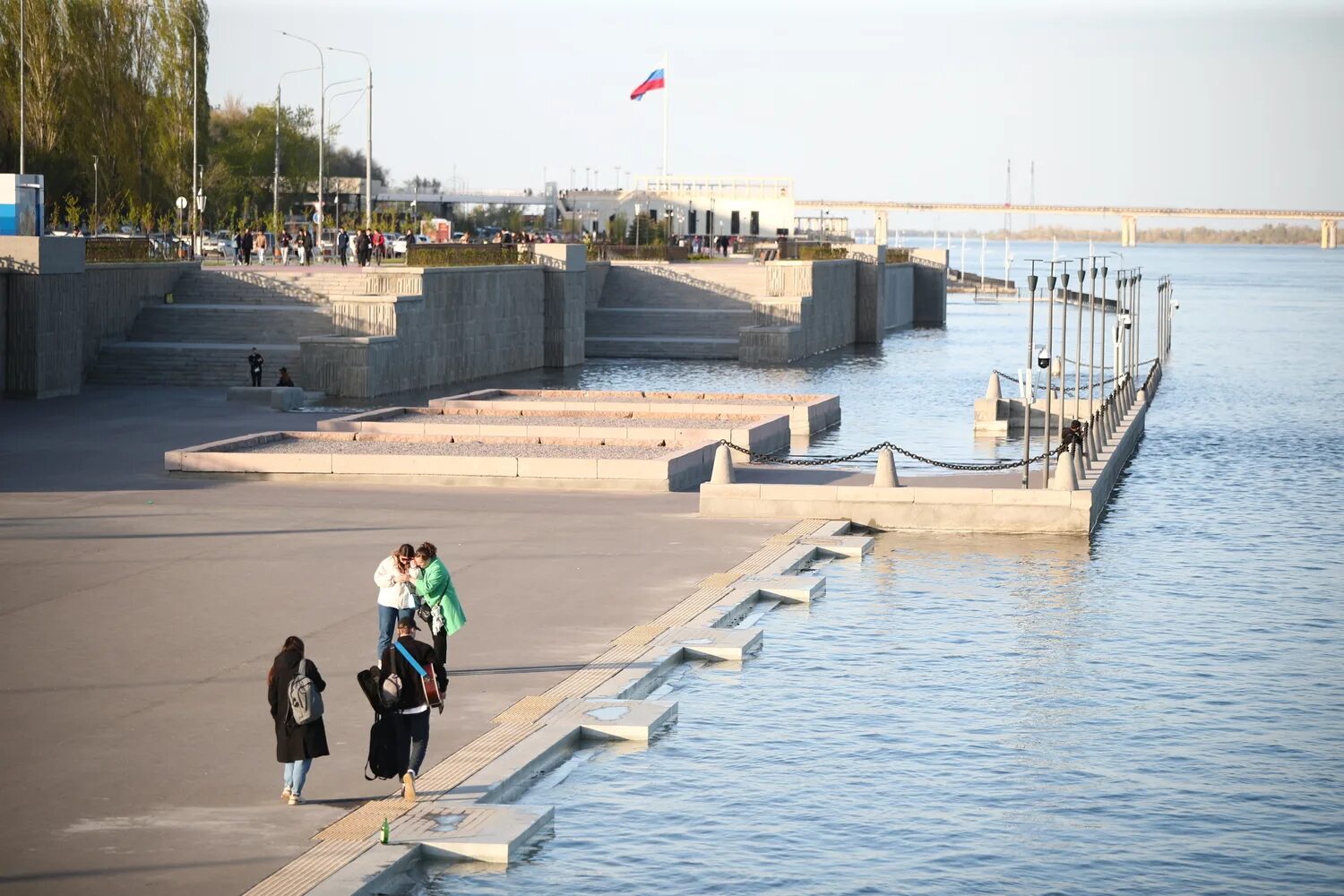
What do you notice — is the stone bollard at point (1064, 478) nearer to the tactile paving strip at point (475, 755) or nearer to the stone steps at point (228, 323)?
the tactile paving strip at point (475, 755)

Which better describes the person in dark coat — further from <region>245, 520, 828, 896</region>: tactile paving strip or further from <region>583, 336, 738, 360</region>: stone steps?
<region>583, 336, 738, 360</region>: stone steps

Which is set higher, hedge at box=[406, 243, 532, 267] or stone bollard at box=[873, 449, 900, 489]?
hedge at box=[406, 243, 532, 267]

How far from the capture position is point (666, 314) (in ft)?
230

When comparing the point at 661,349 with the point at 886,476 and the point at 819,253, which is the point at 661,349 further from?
the point at 886,476

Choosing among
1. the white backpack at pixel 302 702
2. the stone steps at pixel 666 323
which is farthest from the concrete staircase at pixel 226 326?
the white backpack at pixel 302 702

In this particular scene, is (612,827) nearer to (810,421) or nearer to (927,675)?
(927,675)

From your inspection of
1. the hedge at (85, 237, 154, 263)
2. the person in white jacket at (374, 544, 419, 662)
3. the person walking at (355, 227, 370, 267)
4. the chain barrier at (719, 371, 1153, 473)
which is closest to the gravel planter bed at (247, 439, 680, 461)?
the chain barrier at (719, 371, 1153, 473)

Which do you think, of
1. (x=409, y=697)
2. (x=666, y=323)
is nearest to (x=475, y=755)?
(x=409, y=697)

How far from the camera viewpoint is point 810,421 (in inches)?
1522

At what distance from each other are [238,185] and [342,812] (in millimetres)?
98137

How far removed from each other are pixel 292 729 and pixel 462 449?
1816 centimetres

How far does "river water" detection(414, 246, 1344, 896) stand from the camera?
11.9 meters

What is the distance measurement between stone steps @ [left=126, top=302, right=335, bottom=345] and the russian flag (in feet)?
156

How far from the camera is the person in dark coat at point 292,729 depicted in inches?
458
